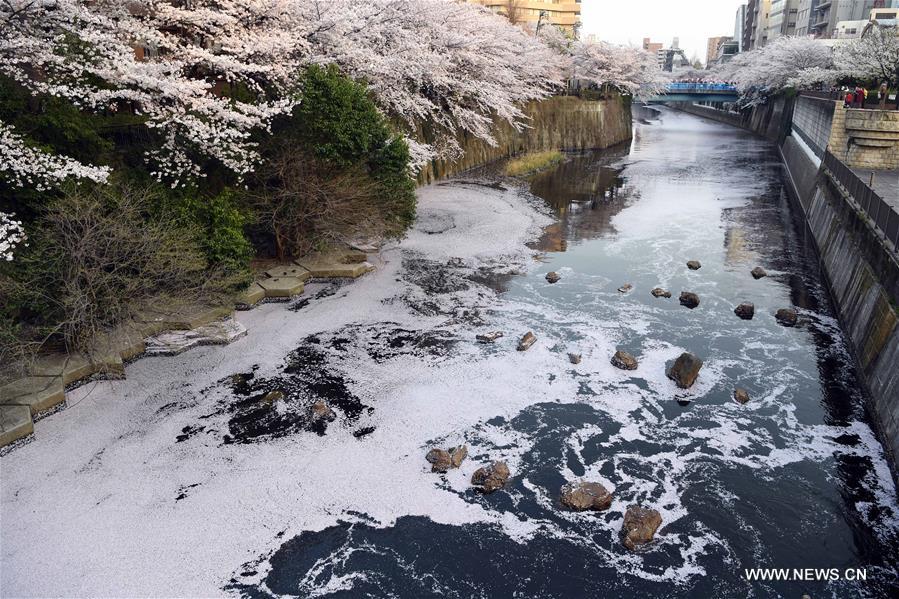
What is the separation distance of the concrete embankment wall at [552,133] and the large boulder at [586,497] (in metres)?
25.2

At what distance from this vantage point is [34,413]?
11.1 m

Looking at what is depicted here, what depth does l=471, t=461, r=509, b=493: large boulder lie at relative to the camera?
973 cm

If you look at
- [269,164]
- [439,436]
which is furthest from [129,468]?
[269,164]

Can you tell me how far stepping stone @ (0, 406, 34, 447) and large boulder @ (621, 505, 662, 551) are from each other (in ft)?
33.1

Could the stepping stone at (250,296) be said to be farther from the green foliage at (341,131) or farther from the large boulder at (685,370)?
the large boulder at (685,370)

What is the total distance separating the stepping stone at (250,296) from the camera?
16.2m

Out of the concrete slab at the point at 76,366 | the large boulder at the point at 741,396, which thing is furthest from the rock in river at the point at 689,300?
the concrete slab at the point at 76,366

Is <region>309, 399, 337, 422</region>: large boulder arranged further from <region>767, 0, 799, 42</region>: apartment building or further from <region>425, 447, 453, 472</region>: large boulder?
<region>767, 0, 799, 42</region>: apartment building

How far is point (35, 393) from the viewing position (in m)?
11.3

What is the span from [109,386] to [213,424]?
2809mm

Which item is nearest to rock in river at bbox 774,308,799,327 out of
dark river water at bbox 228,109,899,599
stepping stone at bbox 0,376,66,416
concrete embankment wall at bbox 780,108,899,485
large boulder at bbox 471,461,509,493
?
dark river water at bbox 228,109,899,599

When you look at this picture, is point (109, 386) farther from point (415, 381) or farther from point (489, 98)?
point (489, 98)

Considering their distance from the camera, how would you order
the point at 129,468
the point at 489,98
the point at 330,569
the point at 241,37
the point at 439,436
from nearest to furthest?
the point at 330,569, the point at 129,468, the point at 439,436, the point at 241,37, the point at 489,98

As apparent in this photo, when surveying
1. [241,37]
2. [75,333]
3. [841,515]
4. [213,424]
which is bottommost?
[841,515]
